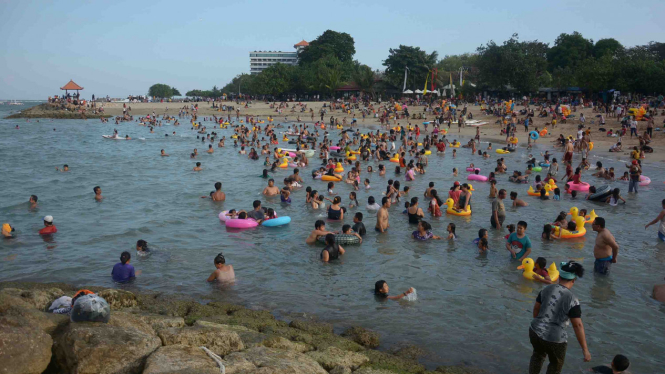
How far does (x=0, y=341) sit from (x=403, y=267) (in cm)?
743

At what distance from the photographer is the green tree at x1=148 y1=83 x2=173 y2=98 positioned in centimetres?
12912

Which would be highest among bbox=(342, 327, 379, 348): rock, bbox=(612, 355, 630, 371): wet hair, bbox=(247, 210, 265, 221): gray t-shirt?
bbox=(612, 355, 630, 371): wet hair

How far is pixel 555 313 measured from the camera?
499cm

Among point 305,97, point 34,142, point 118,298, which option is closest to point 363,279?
point 118,298

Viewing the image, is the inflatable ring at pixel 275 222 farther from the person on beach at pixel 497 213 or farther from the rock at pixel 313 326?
the rock at pixel 313 326

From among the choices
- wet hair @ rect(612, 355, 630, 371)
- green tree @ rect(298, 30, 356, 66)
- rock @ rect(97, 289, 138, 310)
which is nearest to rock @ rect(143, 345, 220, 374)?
rock @ rect(97, 289, 138, 310)

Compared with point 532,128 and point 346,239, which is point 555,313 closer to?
point 346,239

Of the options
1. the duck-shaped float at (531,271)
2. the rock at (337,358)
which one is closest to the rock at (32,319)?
the rock at (337,358)

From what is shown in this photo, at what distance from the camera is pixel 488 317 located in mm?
7824

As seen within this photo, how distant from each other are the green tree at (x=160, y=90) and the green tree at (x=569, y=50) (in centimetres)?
9990

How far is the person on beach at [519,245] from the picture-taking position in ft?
32.8

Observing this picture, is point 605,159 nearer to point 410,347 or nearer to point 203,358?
point 410,347

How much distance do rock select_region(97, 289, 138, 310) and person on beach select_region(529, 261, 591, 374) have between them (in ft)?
19.3

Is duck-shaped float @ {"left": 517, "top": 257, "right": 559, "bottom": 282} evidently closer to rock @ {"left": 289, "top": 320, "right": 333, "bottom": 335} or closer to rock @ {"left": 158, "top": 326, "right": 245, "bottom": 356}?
rock @ {"left": 289, "top": 320, "right": 333, "bottom": 335}
